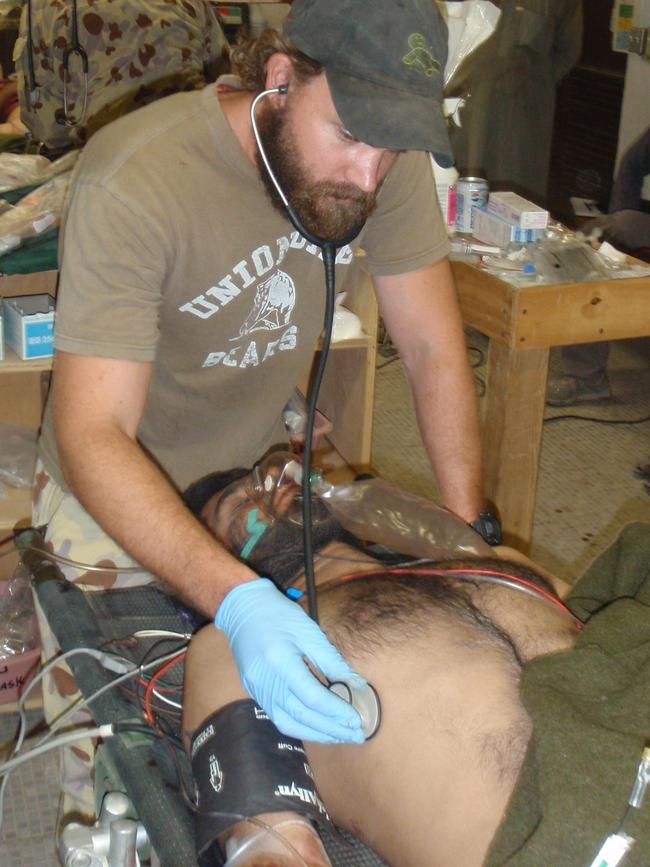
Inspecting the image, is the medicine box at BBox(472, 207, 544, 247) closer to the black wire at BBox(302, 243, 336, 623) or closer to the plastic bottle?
the plastic bottle

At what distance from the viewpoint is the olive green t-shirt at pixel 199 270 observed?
1228mm

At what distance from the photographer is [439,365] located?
1.58m

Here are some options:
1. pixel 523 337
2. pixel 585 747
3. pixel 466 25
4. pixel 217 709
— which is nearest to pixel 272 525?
pixel 217 709

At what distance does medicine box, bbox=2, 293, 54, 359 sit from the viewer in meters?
1.88

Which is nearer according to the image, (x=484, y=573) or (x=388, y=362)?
(x=484, y=573)

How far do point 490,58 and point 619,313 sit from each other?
6.86ft

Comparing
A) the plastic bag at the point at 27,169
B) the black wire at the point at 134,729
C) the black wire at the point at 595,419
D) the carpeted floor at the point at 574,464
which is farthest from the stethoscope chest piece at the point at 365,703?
the black wire at the point at 595,419

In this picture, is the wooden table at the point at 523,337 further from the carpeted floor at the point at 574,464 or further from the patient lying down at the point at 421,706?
the patient lying down at the point at 421,706

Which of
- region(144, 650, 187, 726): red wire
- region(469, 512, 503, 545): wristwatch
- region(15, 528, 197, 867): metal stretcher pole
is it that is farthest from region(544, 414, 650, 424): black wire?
region(144, 650, 187, 726): red wire

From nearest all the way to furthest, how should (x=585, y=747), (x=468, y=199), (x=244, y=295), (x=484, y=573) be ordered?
(x=585, y=747) < (x=484, y=573) < (x=244, y=295) < (x=468, y=199)

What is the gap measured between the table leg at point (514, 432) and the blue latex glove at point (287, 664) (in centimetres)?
115

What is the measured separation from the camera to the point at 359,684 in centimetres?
99

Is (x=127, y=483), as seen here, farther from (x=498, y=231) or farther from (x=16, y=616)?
(x=498, y=231)

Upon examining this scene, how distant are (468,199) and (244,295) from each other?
1.04 meters
